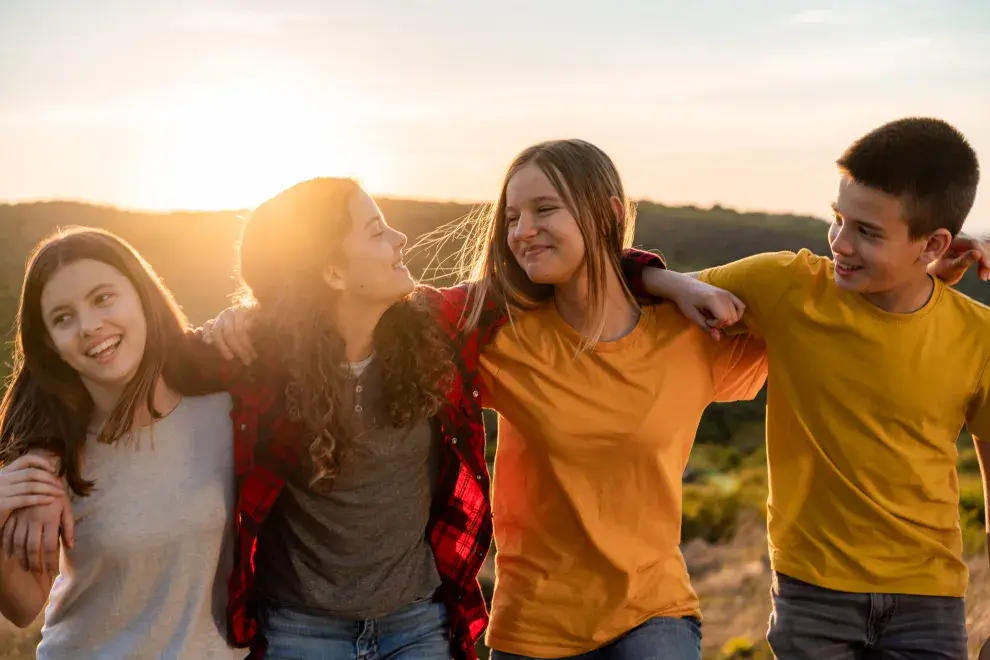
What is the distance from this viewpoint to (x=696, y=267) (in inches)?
1091

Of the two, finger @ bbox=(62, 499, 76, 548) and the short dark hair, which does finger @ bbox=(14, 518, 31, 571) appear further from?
the short dark hair

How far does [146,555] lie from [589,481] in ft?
4.55

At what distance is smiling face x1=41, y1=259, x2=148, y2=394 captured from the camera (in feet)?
8.88

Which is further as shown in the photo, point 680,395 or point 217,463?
point 680,395

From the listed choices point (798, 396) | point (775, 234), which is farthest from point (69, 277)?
point (775, 234)

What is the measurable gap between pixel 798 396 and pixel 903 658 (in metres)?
0.84

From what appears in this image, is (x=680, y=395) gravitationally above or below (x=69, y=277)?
below

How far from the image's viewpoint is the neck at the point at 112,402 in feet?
9.34

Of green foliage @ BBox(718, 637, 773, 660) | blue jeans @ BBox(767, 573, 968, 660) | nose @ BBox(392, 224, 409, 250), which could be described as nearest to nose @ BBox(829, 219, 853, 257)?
blue jeans @ BBox(767, 573, 968, 660)

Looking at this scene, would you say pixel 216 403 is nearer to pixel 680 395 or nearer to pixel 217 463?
pixel 217 463

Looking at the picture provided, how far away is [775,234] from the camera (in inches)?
1369

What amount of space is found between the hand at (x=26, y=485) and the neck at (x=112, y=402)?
0.23 meters

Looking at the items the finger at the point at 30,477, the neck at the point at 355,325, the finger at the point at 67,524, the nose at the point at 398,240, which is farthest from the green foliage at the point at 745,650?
the finger at the point at 30,477

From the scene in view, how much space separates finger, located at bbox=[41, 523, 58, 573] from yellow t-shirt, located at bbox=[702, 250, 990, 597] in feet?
7.01
